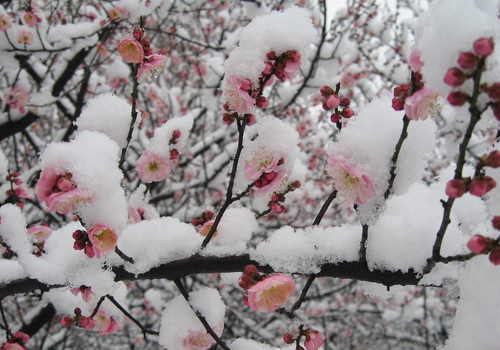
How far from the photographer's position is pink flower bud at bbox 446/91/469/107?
66 cm

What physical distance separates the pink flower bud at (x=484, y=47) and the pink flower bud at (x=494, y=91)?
69mm

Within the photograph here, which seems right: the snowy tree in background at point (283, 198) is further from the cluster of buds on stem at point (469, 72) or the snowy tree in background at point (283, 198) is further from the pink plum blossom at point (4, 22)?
the pink plum blossom at point (4, 22)

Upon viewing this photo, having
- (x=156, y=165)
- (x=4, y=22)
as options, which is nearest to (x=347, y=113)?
(x=156, y=165)

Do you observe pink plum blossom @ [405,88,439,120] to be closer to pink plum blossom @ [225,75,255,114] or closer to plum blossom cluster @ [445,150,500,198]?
plum blossom cluster @ [445,150,500,198]

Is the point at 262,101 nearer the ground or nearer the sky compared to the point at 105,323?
nearer the sky

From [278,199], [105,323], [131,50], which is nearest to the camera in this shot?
[131,50]

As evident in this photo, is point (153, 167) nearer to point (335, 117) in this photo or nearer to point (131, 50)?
point (131, 50)

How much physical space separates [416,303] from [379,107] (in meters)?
5.76

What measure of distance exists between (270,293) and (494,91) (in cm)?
74

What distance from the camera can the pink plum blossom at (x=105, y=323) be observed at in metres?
1.56

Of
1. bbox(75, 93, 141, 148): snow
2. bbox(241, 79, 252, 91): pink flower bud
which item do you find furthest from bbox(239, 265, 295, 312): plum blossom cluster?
bbox(75, 93, 141, 148): snow

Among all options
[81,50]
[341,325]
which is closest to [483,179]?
[81,50]

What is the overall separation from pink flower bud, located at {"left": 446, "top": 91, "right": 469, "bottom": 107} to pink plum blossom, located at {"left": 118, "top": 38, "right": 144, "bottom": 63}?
3.35 ft

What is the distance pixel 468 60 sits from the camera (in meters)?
0.63
